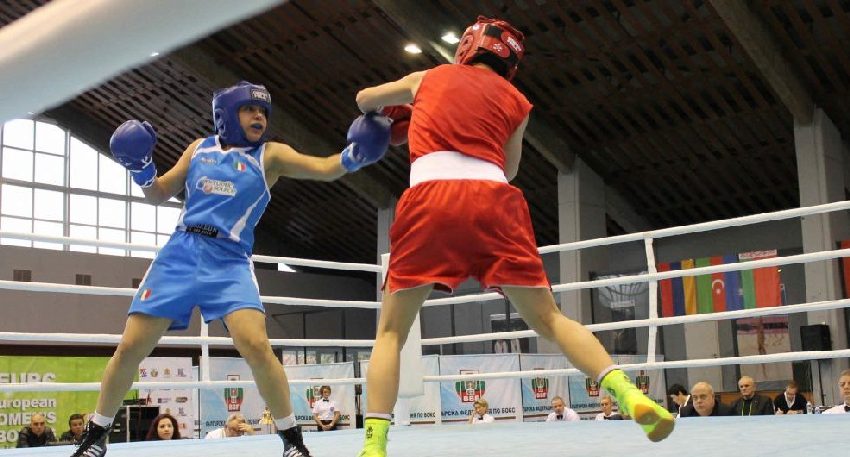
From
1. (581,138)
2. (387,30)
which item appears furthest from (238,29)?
(581,138)

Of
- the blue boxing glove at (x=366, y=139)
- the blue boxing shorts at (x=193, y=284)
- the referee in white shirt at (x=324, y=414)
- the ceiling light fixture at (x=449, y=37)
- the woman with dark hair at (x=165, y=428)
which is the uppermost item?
the ceiling light fixture at (x=449, y=37)

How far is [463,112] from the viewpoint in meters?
1.97

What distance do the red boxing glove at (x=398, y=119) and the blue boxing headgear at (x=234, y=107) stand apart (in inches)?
13.2

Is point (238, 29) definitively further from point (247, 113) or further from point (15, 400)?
point (247, 113)

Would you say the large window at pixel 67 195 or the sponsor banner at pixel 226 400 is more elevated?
the large window at pixel 67 195

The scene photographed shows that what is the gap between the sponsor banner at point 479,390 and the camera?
31.6 feet

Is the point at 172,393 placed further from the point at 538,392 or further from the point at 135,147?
the point at 135,147

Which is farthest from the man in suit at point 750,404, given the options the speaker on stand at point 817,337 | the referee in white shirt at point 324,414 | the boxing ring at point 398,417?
the speaker on stand at point 817,337

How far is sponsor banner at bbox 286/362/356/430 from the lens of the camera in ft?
33.0

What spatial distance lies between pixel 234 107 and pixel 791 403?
17.9 ft

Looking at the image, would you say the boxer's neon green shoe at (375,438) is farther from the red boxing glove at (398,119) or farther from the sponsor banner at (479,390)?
the sponsor banner at (479,390)

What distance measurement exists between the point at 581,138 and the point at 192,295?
11321 mm

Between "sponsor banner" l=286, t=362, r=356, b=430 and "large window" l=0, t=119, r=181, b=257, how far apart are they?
4.91 meters

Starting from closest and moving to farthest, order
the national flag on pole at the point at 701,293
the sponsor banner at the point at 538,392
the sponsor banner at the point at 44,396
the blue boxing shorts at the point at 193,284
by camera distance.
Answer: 1. the blue boxing shorts at the point at 193,284
2. the sponsor banner at the point at 44,396
3. the sponsor banner at the point at 538,392
4. the national flag on pole at the point at 701,293
